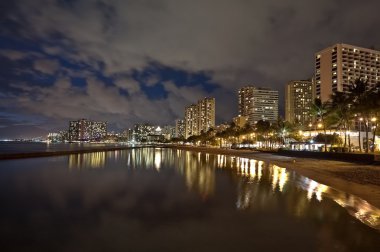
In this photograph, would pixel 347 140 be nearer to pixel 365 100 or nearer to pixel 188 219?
pixel 365 100

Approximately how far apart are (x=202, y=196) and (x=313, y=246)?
9883 millimetres

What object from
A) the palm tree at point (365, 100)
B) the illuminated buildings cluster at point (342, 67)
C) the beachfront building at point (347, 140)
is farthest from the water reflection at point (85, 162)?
the illuminated buildings cluster at point (342, 67)

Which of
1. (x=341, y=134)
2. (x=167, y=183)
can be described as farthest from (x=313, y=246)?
(x=341, y=134)

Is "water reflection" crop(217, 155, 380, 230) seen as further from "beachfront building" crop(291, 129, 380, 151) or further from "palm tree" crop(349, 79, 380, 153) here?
"beachfront building" crop(291, 129, 380, 151)

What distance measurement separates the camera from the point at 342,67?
154 m

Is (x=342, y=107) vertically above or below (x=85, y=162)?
above

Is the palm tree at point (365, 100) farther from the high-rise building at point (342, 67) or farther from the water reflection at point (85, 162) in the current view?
the high-rise building at point (342, 67)

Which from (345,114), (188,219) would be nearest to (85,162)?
(188,219)

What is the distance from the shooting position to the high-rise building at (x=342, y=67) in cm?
15488

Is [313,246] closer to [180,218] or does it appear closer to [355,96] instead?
[180,218]

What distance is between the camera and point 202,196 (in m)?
19.2

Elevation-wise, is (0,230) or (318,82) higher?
(318,82)

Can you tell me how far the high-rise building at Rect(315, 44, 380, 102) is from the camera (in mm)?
154875

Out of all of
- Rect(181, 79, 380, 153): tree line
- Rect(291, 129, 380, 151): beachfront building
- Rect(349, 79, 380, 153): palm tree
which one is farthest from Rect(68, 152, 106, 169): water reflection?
Rect(291, 129, 380, 151): beachfront building
